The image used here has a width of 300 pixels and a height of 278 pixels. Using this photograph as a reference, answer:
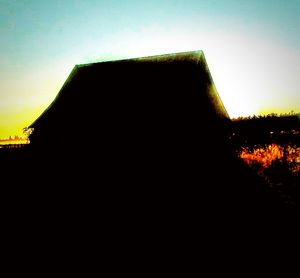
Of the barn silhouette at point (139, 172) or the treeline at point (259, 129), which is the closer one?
the barn silhouette at point (139, 172)

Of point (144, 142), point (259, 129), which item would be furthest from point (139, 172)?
point (259, 129)

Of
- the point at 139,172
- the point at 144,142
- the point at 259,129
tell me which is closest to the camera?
the point at 139,172

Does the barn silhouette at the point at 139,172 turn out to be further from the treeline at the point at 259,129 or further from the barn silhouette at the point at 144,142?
the treeline at the point at 259,129

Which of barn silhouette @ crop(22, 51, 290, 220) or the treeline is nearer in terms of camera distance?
barn silhouette @ crop(22, 51, 290, 220)

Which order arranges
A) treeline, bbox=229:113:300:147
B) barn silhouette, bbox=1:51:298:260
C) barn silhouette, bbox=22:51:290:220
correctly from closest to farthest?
1. barn silhouette, bbox=1:51:298:260
2. barn silhouette, bbox=22:51:290:220
3. treeline, bbox=229:113:300:147

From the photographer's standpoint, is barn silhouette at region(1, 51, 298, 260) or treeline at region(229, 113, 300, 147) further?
treeline at region(229, 113, 300, 147)

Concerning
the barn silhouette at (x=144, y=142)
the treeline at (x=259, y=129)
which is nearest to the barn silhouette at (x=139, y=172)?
the barn silhouette at (x=144, y=142)

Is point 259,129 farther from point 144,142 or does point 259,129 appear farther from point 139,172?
point 139,172

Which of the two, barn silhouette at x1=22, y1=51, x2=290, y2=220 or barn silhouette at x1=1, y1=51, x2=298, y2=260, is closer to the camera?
barn silhouette at x1=1, y1=51, x2=298, y2=260

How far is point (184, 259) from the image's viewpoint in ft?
18.0

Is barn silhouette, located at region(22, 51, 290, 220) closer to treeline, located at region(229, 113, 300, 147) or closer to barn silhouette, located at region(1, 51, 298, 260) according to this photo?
barn silhouette, located at region(1, 51, 298, 260)

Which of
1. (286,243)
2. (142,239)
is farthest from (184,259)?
(286,243)

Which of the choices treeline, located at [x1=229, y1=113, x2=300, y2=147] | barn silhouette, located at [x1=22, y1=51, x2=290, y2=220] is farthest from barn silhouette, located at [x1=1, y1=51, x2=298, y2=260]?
treeline, located at [x1=229, y1=113, x2=300, y2=147]

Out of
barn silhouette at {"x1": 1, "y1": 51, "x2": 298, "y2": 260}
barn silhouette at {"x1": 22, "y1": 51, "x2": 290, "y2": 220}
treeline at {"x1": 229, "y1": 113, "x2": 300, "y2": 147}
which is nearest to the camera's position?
barn silhouette at {"x1": 1, "y1": 51, "x2": 298, "y2": 260}
